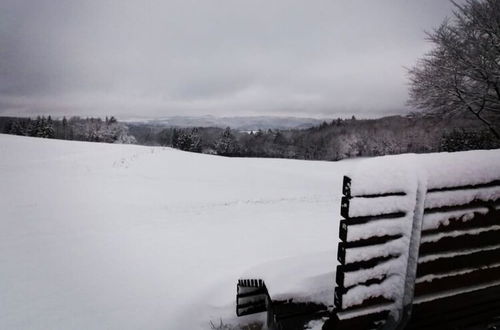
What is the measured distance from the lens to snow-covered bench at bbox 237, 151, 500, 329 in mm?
2371

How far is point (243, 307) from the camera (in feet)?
13.4

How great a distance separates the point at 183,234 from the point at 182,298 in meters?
3.64

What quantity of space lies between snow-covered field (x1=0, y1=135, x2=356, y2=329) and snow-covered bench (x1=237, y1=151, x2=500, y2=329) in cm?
106

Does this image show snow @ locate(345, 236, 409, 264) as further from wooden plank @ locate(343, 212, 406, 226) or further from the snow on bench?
wooden plank @ locate(343, 212, 406, 226)

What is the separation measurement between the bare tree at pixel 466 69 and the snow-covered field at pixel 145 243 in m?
5.73

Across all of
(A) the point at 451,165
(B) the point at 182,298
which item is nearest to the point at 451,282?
(A) the point at 451,165

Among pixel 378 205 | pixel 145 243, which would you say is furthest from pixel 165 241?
pixel 378 205

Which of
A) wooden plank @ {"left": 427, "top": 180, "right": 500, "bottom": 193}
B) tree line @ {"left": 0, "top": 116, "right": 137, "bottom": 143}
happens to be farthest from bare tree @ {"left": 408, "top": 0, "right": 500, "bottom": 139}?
tree line @ {"left": 0, "top": 116, "right": 137, "bottom": 143}

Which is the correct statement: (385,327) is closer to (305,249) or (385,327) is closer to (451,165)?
(451,165)

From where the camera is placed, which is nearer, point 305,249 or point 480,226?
point 480,226

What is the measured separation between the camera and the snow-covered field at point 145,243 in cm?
476

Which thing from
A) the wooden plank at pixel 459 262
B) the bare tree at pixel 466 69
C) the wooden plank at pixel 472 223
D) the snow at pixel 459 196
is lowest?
the wooden plank at pixel 459 262

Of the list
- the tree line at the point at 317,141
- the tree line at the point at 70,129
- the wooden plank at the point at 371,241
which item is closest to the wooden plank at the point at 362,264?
the wooden plank at the point at 371,241

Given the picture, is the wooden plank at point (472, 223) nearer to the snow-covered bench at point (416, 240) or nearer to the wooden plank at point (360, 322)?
the snow-covered bench at point (416, 240)
